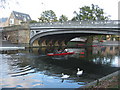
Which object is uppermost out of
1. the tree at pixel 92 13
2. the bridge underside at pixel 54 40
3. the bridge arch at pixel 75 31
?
the tree at pixel 92 13

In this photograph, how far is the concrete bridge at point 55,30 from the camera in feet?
90.0

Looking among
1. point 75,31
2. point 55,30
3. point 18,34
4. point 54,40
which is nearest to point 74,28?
point 75,31

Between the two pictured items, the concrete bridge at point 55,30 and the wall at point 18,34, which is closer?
the concrete bridge at point 55,30

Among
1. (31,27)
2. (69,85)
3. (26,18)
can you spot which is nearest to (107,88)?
(69,85)

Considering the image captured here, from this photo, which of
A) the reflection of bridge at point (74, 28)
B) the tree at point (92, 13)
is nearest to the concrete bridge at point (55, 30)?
the reflection of bridge at point (74, 28)

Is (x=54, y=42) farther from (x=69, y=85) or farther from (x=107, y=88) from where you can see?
(x=107, y=88)

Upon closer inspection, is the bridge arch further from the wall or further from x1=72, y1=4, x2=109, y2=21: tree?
x1=72, y1=4, x2=109, y2=21: tree

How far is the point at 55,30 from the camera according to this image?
34.4 metres

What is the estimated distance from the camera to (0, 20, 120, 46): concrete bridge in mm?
27438

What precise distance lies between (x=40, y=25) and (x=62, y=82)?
27.4m

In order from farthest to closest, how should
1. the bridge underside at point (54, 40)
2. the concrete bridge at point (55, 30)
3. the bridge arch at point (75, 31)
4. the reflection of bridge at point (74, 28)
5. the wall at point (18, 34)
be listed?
the bridge underside at point (54, 40)
the wall at point (18, 34)
the bridge arch at point (75, 31)
the concrete bridge at point (55, 30)
the reflection of bridge at point (74, 28)

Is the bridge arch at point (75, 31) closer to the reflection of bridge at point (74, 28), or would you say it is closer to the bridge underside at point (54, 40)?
the reflection of bridge at point (74, 28)

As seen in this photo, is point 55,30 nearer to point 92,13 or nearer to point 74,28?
point 74,28

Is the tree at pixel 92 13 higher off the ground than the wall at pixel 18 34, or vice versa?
the tree at pixel 92 13
